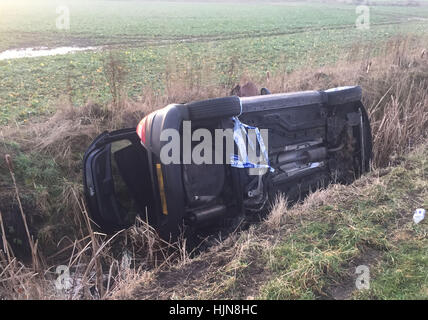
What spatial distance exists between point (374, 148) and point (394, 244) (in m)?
2.99

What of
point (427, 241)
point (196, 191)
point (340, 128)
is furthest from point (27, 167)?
point (427, 241)

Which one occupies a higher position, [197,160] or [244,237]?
[197,160]

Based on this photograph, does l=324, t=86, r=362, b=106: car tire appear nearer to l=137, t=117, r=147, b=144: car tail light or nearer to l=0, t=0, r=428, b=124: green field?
l=137, t=117, r=147, b=144: car tail light

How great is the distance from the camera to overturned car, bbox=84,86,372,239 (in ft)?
11.5

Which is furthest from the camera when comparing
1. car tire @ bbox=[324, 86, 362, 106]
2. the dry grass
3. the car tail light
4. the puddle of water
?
the puddle of water

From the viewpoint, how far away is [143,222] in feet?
11.5

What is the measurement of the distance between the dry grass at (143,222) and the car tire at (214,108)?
99 cm

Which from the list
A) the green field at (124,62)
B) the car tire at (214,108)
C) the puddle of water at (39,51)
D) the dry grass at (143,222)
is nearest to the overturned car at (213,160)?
the car tire at (214,108)

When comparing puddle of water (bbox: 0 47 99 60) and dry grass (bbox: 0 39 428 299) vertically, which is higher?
puddle of water (bbox: 0 47 99 60)

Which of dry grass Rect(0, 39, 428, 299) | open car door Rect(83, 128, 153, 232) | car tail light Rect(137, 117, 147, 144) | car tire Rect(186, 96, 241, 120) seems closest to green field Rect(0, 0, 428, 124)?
dry grass Rect(0, 39, 428, 299)

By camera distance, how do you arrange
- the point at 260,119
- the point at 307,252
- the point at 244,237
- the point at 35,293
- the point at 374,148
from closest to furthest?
the point at 35,293 < the point at 307,252 < the point at 244,237 < the point at 260,119 < the point at 374,148

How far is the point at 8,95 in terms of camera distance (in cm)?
733

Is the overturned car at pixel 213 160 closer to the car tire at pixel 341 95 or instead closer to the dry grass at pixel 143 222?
the car tire at pixel 341 95

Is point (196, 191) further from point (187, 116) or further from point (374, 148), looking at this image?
point (374, 148)
